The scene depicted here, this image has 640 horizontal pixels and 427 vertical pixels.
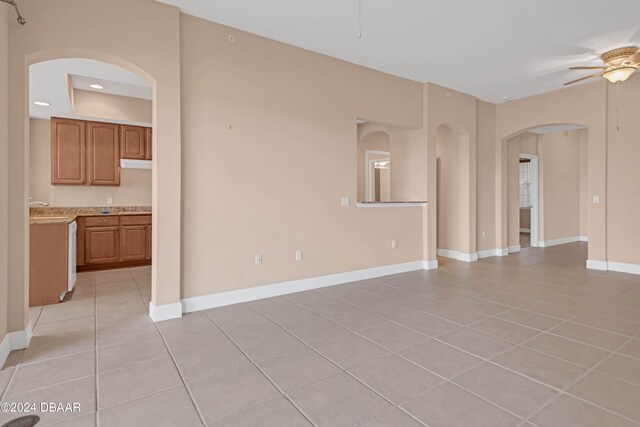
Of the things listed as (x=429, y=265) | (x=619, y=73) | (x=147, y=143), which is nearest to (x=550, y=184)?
(x=619, y=73)

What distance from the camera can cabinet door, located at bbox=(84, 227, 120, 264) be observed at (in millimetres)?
5223

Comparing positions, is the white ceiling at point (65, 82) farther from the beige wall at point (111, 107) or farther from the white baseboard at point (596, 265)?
the white baseboard at point (596, 265)

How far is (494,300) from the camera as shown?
3.71m

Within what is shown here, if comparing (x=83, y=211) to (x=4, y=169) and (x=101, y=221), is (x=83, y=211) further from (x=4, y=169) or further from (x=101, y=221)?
(x=4, y=169)

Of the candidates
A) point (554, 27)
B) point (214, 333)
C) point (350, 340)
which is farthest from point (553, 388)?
point (554, 27)

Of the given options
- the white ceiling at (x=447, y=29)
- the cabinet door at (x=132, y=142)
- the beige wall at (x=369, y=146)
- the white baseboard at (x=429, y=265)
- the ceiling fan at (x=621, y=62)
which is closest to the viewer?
the white ceiling at (x=447, y=29)

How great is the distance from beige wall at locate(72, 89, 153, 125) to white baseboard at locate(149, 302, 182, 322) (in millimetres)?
3734

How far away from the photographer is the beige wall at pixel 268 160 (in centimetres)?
344

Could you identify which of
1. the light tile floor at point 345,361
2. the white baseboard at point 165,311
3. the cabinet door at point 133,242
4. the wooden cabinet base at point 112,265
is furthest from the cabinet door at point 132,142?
the white baseboard at point 165,311

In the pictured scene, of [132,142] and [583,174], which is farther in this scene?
[583,174]

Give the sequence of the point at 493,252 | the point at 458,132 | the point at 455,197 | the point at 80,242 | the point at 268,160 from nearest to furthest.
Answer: the point at 268,160 < the point at 80,242 < the point at 458,132 < the point at 455,197 < the point at 493,252

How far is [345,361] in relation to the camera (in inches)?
91.2

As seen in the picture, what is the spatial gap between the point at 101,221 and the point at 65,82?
2216mm

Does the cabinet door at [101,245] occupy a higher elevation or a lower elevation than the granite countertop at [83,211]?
lower
